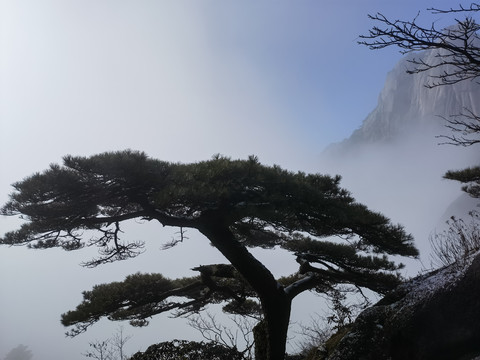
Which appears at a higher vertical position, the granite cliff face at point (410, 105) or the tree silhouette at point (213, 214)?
the granite cliff face at point (410, 105)

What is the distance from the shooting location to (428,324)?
212 cm

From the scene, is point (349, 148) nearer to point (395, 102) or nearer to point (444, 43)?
point (395, 102)

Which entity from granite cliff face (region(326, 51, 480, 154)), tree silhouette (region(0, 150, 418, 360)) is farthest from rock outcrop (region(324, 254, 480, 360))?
granite cliff face (region(326, 51, 480, 154))

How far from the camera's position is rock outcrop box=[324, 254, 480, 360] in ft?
6.51

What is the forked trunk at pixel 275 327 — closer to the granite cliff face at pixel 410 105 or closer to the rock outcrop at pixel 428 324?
the rock outcrop at pixel 428 324

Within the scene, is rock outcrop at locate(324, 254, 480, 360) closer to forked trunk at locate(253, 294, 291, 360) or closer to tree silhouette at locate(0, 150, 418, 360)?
tree silhouette at locate(0, 150, 418, 360)

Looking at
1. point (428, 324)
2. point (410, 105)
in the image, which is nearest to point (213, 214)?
point (428, 324)

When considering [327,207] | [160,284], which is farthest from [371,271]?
[160,284]

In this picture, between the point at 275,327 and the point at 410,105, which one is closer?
the point at 275,327

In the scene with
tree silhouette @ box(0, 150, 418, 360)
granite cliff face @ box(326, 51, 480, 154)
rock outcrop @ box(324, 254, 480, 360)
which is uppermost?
granite cliff face @ box(326, 51, 480, 154)

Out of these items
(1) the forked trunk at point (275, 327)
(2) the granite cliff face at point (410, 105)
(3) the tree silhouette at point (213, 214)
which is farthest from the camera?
(2) the granite cliff face at point (410, 105)

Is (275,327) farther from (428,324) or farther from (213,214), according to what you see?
(428,324)

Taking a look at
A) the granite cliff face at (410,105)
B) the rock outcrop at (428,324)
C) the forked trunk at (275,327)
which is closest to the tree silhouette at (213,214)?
the forked trunk at (275,327)

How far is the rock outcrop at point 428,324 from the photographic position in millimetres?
1984
